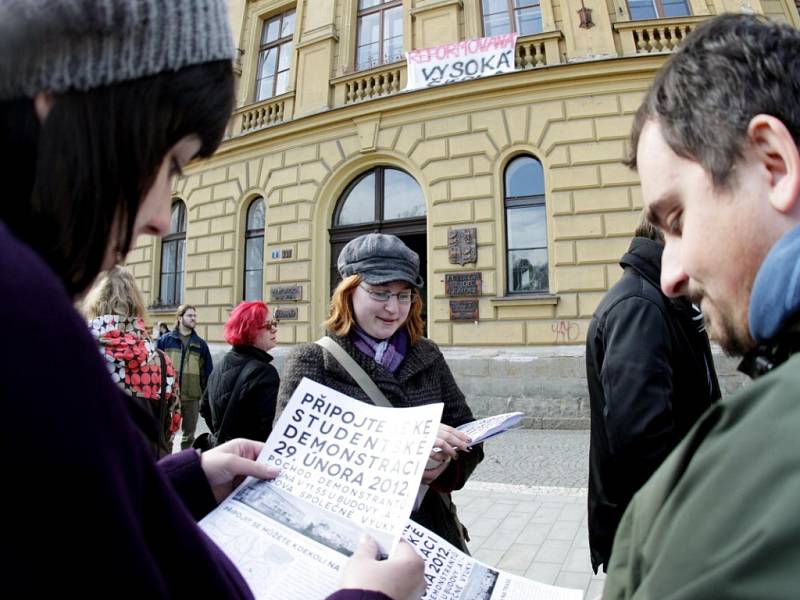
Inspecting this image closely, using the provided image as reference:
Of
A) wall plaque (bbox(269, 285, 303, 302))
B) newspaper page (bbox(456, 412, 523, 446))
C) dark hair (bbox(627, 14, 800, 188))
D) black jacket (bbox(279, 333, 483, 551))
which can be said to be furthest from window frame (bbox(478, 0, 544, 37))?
dark hair (bbox(627, 14, 800, 188))

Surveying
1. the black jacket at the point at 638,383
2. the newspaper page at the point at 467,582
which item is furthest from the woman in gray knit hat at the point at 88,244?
the black jacket at the point at 638,383

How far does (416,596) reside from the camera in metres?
0.81

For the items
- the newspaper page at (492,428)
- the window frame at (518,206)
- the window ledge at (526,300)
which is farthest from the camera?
the window frame at (518,206)

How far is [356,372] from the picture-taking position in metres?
1.95

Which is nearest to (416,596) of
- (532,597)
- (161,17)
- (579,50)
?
(532,597)

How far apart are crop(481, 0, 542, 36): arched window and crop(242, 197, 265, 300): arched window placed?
18.4 feet

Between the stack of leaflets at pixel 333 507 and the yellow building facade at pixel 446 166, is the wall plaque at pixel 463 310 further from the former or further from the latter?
the stack of leaflets at pixel 333 507

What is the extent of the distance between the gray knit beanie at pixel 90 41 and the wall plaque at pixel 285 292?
29.4ft

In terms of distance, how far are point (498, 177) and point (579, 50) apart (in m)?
2.42

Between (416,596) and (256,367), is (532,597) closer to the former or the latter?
(416,596)

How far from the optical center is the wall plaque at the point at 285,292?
9.39 metres

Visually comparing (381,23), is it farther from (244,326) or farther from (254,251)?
(244,326)

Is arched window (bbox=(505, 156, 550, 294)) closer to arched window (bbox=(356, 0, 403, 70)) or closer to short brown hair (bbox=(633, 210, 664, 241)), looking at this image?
arched window (bbox=(356, 0, 403, 70))

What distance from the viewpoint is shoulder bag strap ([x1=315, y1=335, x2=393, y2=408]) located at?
75.1 inches
